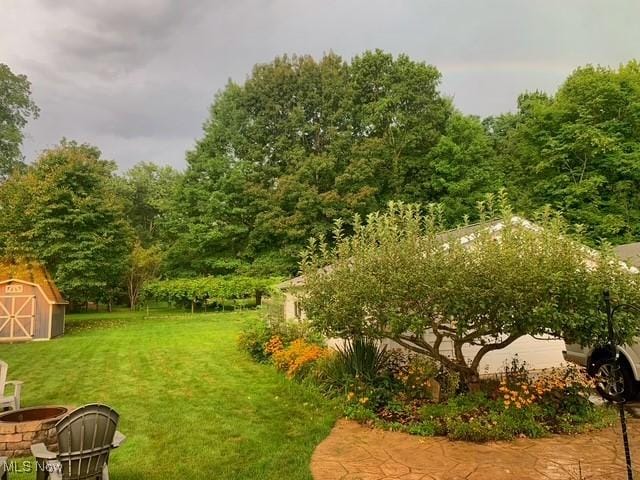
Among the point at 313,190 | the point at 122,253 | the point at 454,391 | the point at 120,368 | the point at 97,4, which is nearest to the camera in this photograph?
the point at 454,391

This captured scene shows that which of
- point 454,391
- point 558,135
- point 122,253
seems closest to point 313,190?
point 122,253

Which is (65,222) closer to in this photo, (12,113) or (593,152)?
(12,113)

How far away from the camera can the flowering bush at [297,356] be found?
835 centimetres

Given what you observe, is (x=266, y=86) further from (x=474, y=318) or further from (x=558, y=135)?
(x=474, y=318)

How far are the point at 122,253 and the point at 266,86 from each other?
16.5 metres

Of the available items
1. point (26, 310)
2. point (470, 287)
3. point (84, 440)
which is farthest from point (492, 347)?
point (26, 310)

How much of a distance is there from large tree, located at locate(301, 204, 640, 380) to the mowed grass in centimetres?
162

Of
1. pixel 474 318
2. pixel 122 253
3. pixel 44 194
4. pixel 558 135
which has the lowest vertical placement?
pixel 474 318

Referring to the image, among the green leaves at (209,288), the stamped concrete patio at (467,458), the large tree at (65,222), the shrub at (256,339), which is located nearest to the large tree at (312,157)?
the green leaves at (209,288)

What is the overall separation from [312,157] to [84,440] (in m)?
24.7

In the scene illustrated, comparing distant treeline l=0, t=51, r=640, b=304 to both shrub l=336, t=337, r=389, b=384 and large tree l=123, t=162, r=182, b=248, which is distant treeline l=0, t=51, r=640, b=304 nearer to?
large tree l=123, t=162, r=182, b=248

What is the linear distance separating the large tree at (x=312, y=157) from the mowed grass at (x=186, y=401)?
1370cm

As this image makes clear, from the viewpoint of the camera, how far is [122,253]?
18.2 metres

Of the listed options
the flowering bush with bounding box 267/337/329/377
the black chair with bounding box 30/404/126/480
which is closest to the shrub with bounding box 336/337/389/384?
the flowering bush with bounding box 267/337/329/377
